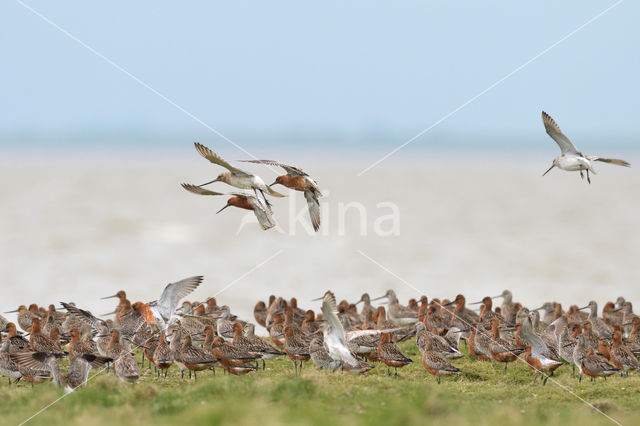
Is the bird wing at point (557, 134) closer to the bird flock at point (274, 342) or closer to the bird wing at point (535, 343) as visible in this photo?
the bird flock at point (274, 342)

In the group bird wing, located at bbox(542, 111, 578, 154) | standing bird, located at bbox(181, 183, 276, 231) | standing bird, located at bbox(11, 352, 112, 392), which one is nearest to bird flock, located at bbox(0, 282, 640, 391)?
standing bird, located at bbox(11, 352, 112, 392)

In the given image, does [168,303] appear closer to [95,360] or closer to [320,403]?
[95,360]

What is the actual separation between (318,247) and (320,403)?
36459 mm

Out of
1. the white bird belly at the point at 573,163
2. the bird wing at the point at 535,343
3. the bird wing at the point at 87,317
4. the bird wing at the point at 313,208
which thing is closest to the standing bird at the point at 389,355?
the bird wing at the point at 535,343

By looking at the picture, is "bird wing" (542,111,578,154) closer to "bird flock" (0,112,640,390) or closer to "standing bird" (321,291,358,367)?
"bird flock" (0,112,640,390)

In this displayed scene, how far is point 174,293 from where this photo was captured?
16.9m

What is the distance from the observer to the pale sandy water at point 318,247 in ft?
120

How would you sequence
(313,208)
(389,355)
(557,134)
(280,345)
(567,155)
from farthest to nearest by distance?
(280,345) → (313,208) → (567,155) → (557,134) → (389,355)

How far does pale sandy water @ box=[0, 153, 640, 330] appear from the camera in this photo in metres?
36.4

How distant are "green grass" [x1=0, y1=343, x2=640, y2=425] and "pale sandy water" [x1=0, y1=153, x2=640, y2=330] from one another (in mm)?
17652

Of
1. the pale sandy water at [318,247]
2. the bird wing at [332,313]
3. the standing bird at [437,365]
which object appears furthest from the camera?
the pale sandy water at [318,247]

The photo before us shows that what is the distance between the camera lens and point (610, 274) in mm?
40281

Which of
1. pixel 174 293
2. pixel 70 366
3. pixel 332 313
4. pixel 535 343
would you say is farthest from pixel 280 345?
pixel 70 366

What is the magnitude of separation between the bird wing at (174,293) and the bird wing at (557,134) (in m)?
7.02
